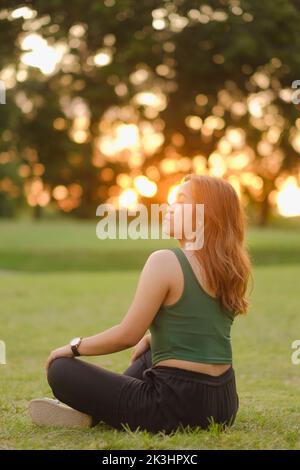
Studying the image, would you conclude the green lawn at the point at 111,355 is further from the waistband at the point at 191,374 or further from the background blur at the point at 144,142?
the waistband at the point at 191,374

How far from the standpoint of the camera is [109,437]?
400 centimetres

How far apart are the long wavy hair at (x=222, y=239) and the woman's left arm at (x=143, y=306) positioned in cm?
22

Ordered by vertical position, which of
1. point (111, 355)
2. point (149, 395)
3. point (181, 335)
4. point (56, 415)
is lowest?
point (111, 355)

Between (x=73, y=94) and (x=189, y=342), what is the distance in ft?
59.2

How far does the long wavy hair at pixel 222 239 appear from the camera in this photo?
13.1ft

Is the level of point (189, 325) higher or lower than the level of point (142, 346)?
higher

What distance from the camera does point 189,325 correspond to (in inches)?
157

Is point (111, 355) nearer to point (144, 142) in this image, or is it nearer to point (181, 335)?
point (181, 335)

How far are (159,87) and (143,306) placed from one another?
1786cm

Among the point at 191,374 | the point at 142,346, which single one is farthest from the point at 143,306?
the point at 142,346

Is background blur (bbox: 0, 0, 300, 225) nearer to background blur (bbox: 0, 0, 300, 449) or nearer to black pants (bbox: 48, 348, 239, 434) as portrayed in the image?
background blur (bbox: 0, 0, 300, 449)

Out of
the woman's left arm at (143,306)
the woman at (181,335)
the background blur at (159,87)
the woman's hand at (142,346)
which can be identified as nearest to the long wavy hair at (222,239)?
the woman at (181,335)

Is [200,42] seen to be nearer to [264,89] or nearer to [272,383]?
[264,89]

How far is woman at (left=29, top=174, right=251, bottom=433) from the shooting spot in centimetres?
397
